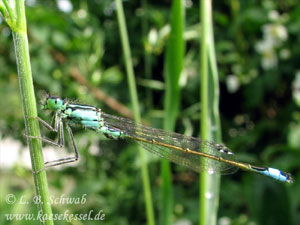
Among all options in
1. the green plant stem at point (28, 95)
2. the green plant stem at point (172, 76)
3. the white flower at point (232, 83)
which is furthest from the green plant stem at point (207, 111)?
the white flower at point (232, 83)

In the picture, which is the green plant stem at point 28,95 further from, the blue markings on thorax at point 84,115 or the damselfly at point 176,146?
the damselfly at point 176,146

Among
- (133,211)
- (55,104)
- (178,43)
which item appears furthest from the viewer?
(133,211)

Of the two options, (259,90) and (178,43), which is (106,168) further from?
(178,43)

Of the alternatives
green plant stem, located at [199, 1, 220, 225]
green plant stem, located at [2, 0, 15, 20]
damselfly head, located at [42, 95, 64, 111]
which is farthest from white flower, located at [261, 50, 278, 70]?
green plant stem, located at [2, 0, 15, 20]

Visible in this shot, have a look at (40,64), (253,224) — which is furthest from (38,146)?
(253,224)

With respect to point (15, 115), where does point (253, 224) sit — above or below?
below

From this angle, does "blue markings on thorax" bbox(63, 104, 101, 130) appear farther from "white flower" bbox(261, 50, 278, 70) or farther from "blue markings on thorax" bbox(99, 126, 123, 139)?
"white flower" bbox(261, 50, 278, 70)

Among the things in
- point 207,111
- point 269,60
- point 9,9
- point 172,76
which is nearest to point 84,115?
point 172,76

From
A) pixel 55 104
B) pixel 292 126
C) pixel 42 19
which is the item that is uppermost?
pixel 42 19

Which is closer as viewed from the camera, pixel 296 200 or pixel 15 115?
pixel 296 200
